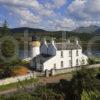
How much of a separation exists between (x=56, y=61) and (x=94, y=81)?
19.7 meters

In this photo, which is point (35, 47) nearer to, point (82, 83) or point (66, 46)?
point (66, 46)

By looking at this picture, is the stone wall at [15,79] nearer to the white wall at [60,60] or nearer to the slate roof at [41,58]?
the white wall at [60,60]

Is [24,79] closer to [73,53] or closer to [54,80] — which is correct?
[54,80]

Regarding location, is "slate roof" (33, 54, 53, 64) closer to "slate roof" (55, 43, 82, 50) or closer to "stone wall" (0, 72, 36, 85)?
"slate roof" (55, 43, 82, 50)

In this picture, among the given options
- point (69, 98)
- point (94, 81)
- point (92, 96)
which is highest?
point (92, 96)

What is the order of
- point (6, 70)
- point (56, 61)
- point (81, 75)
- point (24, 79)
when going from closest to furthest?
point (81, 75) → point (24, 79) → point (6, 70) → point (56, 61)

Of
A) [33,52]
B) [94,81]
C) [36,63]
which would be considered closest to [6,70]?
[36,63]

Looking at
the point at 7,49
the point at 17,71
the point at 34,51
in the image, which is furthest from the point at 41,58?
the point at 7,49

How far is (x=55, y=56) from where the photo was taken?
4350 centimetres

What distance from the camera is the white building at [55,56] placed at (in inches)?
1702

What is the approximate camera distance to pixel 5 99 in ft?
74.2

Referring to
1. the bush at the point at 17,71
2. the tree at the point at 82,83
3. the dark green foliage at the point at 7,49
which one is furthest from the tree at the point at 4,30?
the tree at the point at 82,83

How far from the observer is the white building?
142ft

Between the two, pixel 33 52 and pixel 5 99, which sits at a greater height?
pixel 33 52
